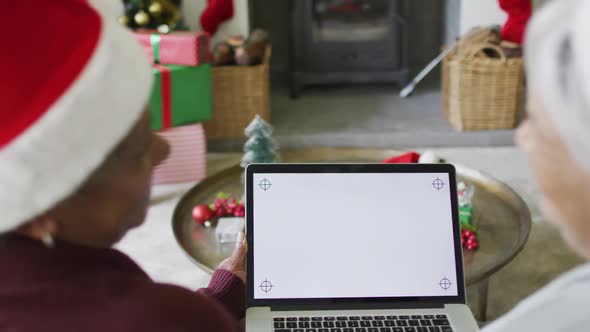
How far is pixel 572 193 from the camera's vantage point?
0.63 m

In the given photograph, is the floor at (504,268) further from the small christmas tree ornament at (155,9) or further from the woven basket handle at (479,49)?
the small christmas tree ornament at (155,9)

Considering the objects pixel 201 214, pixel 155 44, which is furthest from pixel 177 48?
pixel 201 214

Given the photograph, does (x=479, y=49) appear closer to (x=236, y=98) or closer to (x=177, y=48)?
(x=236, y=98)

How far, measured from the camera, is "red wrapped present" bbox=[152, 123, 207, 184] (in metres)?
2.87

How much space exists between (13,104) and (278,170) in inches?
26.5

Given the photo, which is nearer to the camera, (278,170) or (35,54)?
(35,54)

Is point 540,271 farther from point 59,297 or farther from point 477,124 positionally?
point 59,297

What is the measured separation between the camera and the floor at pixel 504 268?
85.0 inches

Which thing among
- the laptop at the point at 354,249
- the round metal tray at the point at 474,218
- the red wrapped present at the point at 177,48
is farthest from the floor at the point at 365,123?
the laptop at the point at 354,249

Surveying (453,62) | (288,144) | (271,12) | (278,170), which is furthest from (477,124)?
(278,170)

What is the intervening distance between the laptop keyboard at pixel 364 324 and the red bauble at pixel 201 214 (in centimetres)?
81

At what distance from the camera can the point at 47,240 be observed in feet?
2.41

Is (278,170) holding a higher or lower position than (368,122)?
higher

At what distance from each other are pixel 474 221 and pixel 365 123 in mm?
1589
